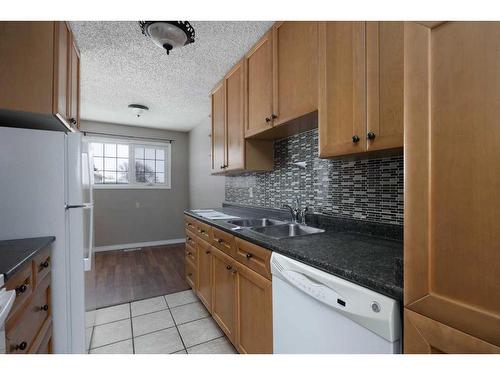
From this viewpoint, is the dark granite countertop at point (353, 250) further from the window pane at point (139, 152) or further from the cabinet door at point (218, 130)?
the window pane at point (139, 152)

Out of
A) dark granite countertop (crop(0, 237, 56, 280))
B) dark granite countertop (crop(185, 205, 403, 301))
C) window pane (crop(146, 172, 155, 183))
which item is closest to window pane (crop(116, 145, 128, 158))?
window pane (crop(146, 172, 155, 183))

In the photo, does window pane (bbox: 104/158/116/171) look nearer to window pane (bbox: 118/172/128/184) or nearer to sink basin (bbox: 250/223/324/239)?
window pane (bbox: 118/172/128/184)

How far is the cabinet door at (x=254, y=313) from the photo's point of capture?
1.23 meters

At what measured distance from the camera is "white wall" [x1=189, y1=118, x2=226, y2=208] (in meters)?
3.72

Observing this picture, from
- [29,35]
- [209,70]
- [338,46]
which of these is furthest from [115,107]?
[338,46]

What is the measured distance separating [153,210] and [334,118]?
4289 mm

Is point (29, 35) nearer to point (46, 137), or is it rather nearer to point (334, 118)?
point (46, 137)

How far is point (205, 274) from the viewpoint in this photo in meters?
2.09

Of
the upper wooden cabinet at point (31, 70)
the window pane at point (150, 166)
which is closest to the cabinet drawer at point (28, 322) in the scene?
the upper wooden cabinet at point (31, 70)

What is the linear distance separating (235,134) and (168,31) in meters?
1.00

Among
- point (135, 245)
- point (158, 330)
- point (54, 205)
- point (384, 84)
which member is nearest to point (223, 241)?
point (158, 330)

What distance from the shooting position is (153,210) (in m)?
4.68

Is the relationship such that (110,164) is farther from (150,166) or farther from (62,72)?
(62,72)

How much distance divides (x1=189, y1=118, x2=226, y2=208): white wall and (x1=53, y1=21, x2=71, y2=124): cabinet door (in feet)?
6.95
